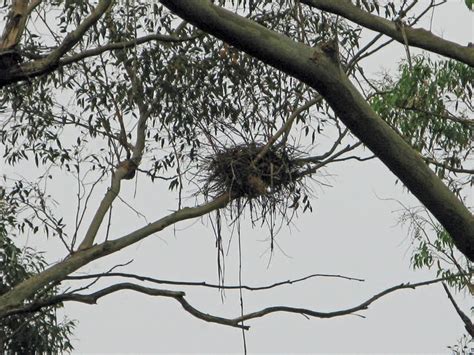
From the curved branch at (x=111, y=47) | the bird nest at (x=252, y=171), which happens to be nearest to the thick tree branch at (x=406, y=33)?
the bird nest at (x=252, y=171)

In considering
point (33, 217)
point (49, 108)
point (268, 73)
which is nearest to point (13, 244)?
point (33, 217)

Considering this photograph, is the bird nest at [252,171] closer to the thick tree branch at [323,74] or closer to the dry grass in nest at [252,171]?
the dry grass in nest at [252,171]

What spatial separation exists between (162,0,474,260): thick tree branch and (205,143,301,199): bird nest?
2338 mm

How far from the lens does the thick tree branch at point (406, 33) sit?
5.57 meters

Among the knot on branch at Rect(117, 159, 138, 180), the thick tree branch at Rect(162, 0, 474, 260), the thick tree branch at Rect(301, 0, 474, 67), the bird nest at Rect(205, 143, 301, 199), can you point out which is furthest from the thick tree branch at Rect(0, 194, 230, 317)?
the thick tree branch at Rect(162, 0, 474, 260)

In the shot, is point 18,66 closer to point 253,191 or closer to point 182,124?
point 253,191

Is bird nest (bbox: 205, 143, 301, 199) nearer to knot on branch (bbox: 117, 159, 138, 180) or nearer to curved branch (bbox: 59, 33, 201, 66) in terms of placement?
curved branch (bbox: 59, 33, 201, 66)

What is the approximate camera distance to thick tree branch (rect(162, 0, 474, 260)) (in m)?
3.93

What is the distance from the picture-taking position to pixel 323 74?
3953 millimetres

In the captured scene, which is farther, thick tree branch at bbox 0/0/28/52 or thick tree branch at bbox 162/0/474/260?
thick tree branch at bbox 0/0/28/52

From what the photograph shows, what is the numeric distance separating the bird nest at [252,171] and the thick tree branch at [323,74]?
2.34 m

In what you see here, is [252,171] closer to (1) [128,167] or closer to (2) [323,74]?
(2) [323,74]

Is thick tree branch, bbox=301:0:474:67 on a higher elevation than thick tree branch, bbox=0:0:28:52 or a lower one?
lower

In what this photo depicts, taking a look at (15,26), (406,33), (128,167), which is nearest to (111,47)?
(15,26)
